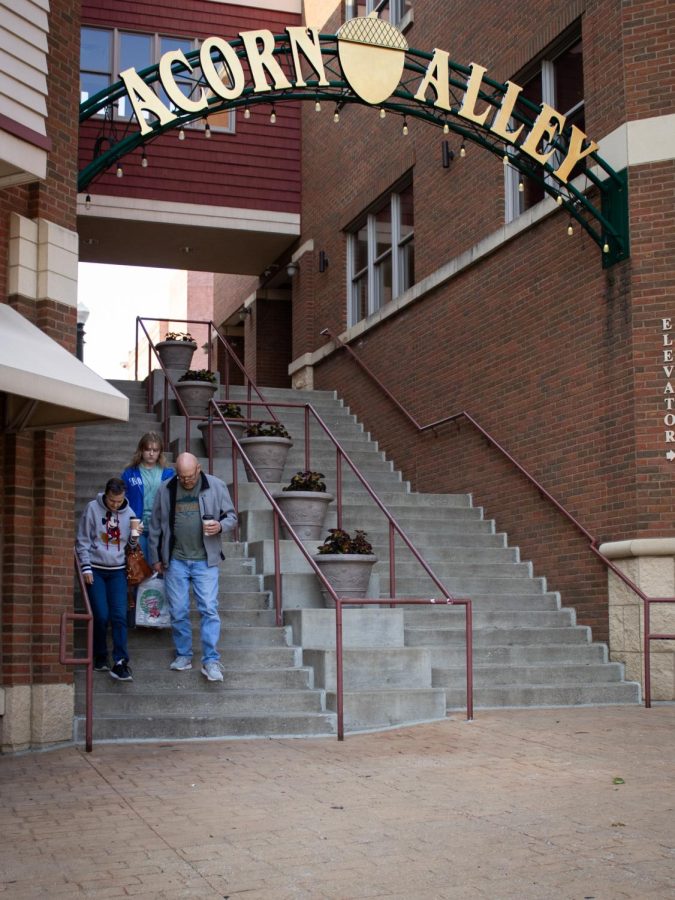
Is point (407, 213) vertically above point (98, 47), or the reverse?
point (98, 47)

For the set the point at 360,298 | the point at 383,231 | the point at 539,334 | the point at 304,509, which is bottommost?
the point at 304,509

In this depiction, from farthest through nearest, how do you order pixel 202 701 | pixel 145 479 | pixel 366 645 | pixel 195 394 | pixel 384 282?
pixel 384 282, pixel 195 394, pixel 145 479, pixel 366 645, pixel 202 701

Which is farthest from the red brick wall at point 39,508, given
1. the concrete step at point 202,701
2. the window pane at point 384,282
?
the window pane at point 384,282

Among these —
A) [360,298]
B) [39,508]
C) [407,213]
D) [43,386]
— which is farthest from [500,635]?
[360,298]

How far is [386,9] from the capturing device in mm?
18516

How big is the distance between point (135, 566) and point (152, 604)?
343 millimetres

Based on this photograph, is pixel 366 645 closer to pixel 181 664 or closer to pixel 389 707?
pixel 389 707

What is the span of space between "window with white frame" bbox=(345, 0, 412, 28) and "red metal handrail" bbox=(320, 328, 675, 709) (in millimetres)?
4941

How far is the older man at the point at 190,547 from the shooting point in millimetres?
9227

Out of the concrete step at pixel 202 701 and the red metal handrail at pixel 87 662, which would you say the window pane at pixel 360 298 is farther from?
the red metal handrail at pixel 87 662

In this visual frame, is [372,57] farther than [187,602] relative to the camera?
Yes

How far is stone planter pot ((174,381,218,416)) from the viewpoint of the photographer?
50.8ft

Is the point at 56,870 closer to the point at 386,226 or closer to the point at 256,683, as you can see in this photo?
the point at 256,683

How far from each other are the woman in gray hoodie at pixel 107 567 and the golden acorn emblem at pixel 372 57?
483 centimetres
